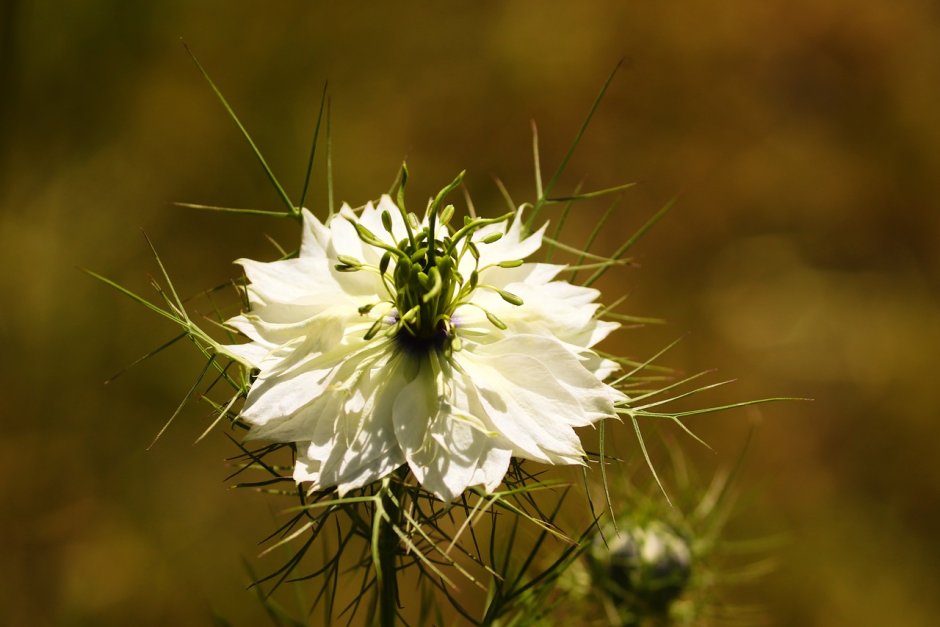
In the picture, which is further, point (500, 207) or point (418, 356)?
point (500, 207)

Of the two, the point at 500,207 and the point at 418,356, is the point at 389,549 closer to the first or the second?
the point at 418,356

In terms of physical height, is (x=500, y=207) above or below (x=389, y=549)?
below

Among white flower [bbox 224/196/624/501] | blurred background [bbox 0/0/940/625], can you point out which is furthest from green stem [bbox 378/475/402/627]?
blurred background [bbox 0/0/940/625]

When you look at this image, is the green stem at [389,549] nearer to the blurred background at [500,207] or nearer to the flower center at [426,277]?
the flower center at [426,277]

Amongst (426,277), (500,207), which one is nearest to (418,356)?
(426,277)

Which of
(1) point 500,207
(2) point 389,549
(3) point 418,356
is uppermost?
(3) point 418,356

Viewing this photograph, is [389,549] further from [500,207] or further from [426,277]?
[500,207]

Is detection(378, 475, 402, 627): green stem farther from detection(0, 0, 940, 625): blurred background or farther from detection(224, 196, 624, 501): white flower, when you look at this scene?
detection(0, 0, 940, 625): blurred background
